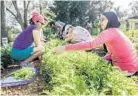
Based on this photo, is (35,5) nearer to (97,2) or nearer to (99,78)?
(97,2)

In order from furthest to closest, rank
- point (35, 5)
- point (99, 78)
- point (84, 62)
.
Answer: point (35, 5) → point (84, 62) → point (99, 78)

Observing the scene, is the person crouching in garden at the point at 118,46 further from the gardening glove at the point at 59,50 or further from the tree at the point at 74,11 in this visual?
the tree at the point at 74,11

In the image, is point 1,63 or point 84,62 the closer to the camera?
point 84,62

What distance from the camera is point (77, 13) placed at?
129 ft

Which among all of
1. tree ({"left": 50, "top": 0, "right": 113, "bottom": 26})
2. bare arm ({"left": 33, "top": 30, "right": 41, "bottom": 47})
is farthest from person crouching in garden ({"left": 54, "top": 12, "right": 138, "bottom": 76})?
tree ({"left": 50, "top": 0, "right": 113, "bottom": 26})

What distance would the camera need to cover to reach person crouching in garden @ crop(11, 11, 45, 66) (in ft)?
24.1

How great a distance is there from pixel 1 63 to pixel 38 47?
1923 millimetres

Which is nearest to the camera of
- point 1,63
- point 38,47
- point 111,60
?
point 111,60

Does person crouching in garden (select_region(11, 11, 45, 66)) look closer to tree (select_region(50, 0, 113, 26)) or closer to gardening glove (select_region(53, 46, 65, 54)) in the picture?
gardening glove (select_region(53, 46, 65, 54))

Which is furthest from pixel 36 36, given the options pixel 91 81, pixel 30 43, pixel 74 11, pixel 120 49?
pixel 74 11

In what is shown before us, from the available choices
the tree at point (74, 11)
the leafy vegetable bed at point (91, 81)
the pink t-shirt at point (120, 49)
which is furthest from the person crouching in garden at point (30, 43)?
the tree at point (74, 11)

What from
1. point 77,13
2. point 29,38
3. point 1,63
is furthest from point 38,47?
point 77,13

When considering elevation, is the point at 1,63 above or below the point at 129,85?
below

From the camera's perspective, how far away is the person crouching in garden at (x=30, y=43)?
24.1 feet
